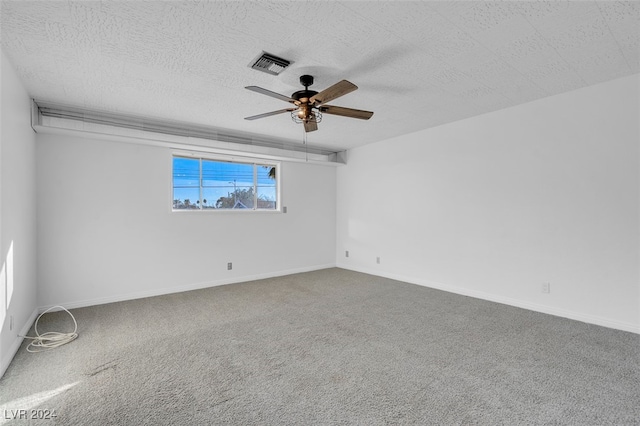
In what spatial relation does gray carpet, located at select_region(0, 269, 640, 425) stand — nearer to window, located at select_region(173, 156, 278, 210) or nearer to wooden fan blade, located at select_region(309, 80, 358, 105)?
window, located at select_region(173, 156, 278, 210)

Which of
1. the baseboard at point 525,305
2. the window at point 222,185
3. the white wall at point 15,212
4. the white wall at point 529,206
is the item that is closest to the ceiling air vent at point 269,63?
the white wall at point 15,212

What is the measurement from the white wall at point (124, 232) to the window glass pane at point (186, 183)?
236 mm

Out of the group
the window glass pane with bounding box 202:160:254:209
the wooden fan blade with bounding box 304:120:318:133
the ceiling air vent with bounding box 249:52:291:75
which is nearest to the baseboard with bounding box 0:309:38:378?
the window glass pane with bounding box 202:160:254:209

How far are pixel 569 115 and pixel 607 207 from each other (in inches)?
42.6

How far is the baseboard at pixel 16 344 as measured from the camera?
2293 millimetres

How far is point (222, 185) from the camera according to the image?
17.3 ft

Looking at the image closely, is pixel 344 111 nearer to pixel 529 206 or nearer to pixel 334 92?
pixel 334 92

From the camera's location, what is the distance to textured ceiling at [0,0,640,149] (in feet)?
6.43

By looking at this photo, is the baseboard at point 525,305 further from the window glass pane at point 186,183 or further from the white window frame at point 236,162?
the window glass pane at point 186,183

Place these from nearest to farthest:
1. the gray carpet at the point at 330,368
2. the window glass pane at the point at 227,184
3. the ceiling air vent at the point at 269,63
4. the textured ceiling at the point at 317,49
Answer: the gray carpet at the point at 330,368
the textured ceiling at the point at 317,49
the ceiling air vent at the point at 269,63
the window glass pane at the point at 227,184

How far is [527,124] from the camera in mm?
3725

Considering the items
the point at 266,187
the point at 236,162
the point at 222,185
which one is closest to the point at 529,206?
the point at 266,187

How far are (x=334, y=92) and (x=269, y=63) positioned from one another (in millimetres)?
604

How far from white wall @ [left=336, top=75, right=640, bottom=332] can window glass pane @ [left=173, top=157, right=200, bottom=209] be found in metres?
3.23
